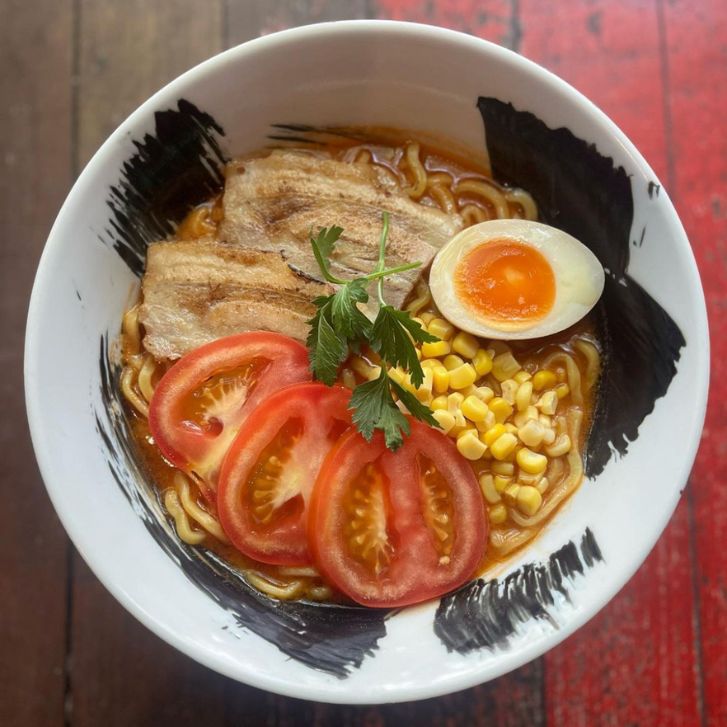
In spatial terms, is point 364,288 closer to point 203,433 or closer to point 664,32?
point 203,433

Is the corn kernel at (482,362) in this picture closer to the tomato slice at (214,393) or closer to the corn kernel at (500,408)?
the corn kernel at (500,408)

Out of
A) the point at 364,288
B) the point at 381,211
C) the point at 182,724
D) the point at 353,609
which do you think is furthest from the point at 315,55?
the point at 182,724

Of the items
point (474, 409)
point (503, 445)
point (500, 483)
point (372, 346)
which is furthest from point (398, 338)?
point (500, 483)

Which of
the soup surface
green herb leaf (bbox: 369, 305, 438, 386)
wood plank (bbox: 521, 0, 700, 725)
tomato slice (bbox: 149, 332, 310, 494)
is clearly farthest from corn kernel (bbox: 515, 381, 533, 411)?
wood plank (bbox: 521, 0, 700, 725)

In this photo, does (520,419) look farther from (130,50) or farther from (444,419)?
(130,50)

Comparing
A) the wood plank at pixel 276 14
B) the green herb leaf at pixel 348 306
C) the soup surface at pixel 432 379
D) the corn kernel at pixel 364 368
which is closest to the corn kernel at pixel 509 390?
the soup surface at pixel 432 379
